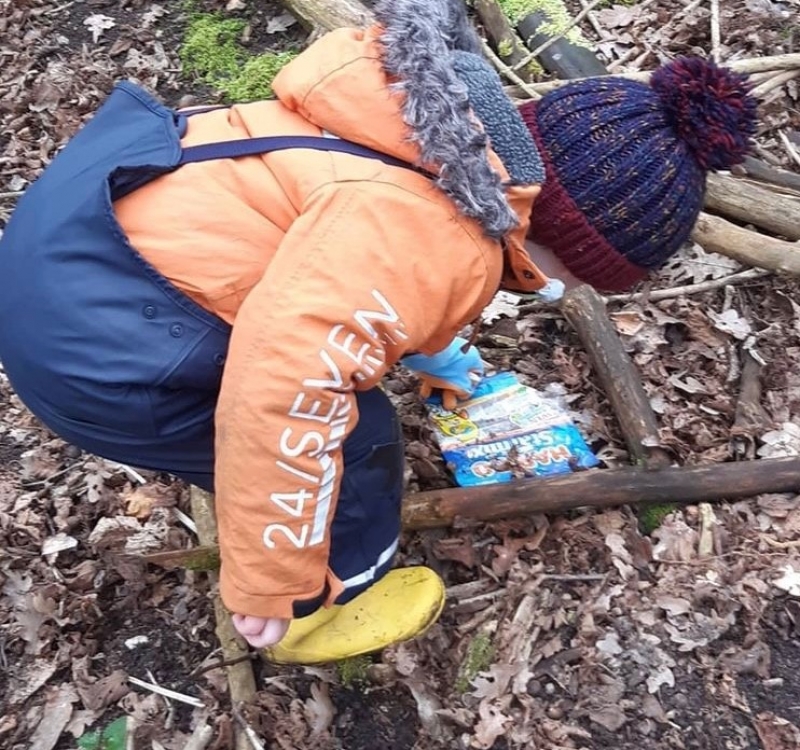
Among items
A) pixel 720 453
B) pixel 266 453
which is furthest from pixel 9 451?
pixel 720 453

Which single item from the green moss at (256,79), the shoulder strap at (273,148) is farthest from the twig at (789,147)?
the shoulder strap at (273,148)

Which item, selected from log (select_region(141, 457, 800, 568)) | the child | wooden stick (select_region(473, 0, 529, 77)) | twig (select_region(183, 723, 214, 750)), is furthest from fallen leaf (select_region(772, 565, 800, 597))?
wooden stick (select_region(473, 0, 529, 77))

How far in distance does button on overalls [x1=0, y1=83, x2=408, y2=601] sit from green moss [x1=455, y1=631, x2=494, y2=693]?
1093mm

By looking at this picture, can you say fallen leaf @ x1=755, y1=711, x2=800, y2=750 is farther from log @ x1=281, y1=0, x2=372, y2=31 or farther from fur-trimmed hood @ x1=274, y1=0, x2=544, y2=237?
log @ x1=281, y1=0, x2=372, y2=31

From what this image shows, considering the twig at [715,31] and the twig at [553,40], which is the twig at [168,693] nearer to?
the twig at [553,40]

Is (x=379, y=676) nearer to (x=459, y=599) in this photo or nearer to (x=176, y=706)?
(x=459, y=599)

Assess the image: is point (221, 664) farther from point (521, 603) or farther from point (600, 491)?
point (600, 491)

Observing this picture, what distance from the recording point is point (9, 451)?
347 centimetres

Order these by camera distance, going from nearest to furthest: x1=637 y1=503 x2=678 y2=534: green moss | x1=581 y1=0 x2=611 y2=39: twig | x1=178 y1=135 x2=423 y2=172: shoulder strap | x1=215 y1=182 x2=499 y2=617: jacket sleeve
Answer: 1. x1=215 y1=182 x2=499 y2=617: jacket sleeve
2. x1=178 y1=135 x2=423 y2=172: shoulder strap
3. x1=637 y1=503 x2=678 y2=534: green moss
4. x1=581 y1=0 x2=611 y2=39: twig

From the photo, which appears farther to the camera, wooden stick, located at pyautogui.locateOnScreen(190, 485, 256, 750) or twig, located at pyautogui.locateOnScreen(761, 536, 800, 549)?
twig, located at pyautogui.locateOnScreen(761, 536, 800, 549)

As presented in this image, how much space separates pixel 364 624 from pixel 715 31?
3422 mm

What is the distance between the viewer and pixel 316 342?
6.15ft

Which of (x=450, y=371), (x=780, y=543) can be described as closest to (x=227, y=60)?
(x=450, y=371)

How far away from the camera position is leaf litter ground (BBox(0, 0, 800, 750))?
2.67 metres
